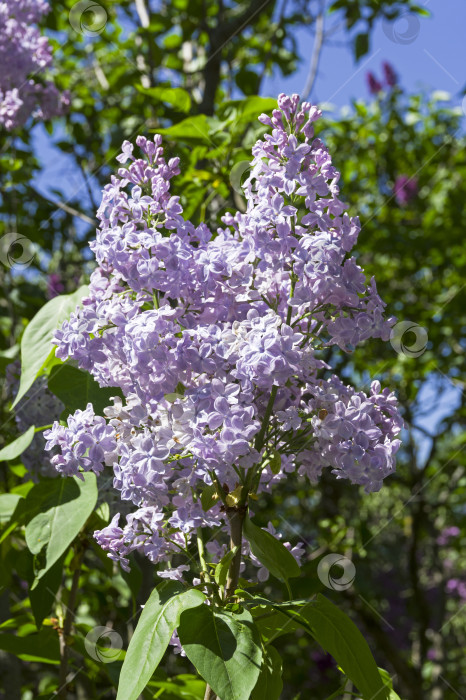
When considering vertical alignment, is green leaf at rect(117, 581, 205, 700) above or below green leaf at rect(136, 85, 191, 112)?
below

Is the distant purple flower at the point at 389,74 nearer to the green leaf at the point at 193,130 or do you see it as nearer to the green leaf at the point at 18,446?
the green leaf at the point at 193,130

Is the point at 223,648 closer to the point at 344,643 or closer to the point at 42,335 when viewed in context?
the point at 344,643

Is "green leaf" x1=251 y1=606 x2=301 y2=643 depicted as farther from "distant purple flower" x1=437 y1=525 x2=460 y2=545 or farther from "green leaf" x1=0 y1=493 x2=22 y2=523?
"distant purple flower" x1=437 y1=525 x2=460 y2=545

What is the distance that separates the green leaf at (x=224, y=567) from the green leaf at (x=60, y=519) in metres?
0.29

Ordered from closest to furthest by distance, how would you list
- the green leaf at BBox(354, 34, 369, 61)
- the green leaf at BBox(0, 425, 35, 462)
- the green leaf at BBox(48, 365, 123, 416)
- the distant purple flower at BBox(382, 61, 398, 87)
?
1. the green leaf at BBox(48, 365, 123, 416)
2. the green leaf at BBox(0, 425, 35, 462)
3. the green leaf at BBox(354, 34, 369, 61)
4. the distant purple flower at BBox(382, 61, 398, 87)

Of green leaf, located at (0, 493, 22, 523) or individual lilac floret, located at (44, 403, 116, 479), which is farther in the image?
green leaf, located at (0, 493, 22, 523)

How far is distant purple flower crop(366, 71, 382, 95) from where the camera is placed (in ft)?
18.3

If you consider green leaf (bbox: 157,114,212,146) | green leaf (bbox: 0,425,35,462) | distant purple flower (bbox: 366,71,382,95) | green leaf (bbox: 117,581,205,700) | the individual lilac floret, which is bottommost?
green leaf (bbox: 117,581,205,700)

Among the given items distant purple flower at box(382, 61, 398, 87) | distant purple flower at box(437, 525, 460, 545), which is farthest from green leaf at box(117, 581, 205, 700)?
distant purple flower at box(437, 525, 460, 545)

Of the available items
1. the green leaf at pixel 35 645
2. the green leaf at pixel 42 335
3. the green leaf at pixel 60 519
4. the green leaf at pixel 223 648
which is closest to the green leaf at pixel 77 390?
the green leaf at pixel 42 335

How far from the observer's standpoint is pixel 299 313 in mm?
1091

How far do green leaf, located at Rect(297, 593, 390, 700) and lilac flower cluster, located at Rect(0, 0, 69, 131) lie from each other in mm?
2079

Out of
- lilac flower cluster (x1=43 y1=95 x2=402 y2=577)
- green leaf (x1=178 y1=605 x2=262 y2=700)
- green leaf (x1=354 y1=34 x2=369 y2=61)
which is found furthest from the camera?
green leaf (x1=354 y1=34 x2=369 y2=61)

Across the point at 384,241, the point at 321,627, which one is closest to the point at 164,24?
the point at 384,241
